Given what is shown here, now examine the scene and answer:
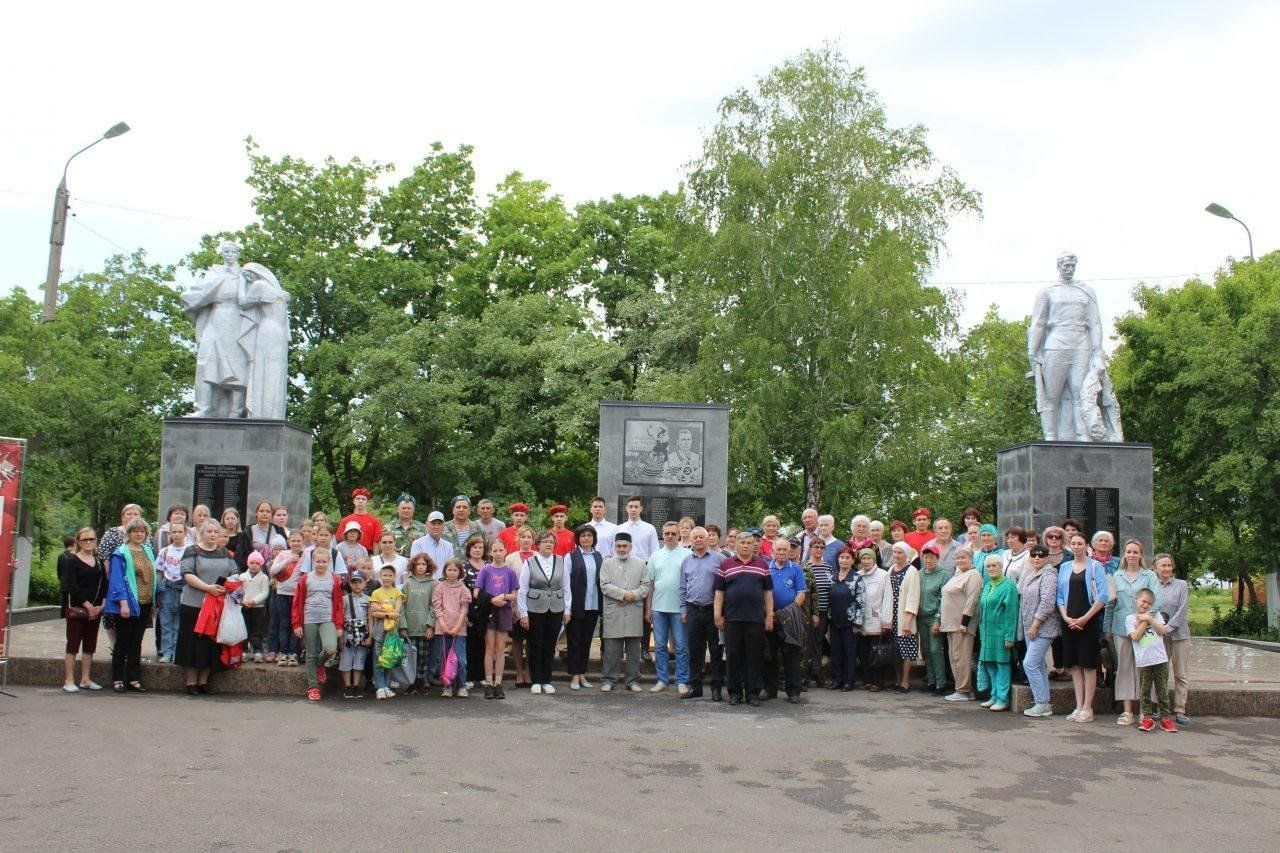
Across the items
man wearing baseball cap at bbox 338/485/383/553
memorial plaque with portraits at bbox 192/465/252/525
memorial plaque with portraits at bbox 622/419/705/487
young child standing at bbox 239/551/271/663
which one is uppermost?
memorial plaque with portraits at bbox 622/419/705/487

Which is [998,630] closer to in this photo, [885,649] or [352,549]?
[885,649]

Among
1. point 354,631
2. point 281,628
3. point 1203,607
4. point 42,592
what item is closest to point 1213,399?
point 354,631

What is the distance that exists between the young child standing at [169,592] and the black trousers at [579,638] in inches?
143

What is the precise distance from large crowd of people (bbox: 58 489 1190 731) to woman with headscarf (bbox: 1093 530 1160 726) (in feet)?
0.06

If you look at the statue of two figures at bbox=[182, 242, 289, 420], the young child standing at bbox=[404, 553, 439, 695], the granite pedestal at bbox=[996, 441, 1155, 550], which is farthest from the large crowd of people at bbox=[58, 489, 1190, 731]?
the statue of two figures at bbox=[182, 242, 289, 420]

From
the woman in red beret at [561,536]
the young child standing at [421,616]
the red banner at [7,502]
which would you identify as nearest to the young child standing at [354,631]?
the young child standing at [421,616]

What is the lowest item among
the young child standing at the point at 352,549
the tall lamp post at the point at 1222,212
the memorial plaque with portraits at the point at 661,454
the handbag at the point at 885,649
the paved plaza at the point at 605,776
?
the paved plaza at the point at 605,776

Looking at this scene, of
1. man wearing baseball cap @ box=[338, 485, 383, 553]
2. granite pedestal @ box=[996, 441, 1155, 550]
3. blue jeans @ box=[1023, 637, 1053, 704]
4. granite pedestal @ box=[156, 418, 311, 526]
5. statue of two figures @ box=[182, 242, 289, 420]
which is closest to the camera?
blue jeans @ box=[1023, 637, 1053, 704]

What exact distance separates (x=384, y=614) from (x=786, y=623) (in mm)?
3602

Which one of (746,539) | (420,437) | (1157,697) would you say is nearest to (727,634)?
(746,539)

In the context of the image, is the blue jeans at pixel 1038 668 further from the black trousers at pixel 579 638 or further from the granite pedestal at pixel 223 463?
the granite pedestal at pixel 223 463

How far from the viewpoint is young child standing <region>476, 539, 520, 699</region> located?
1060 centimetres

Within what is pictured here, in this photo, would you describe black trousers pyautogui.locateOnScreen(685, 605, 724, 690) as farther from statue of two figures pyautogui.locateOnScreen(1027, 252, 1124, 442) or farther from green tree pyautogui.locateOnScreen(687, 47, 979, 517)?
green tree pyautogui.locateOnScreen(687, 47, 979, 517)

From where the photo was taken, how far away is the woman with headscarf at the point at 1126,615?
10055 mm
